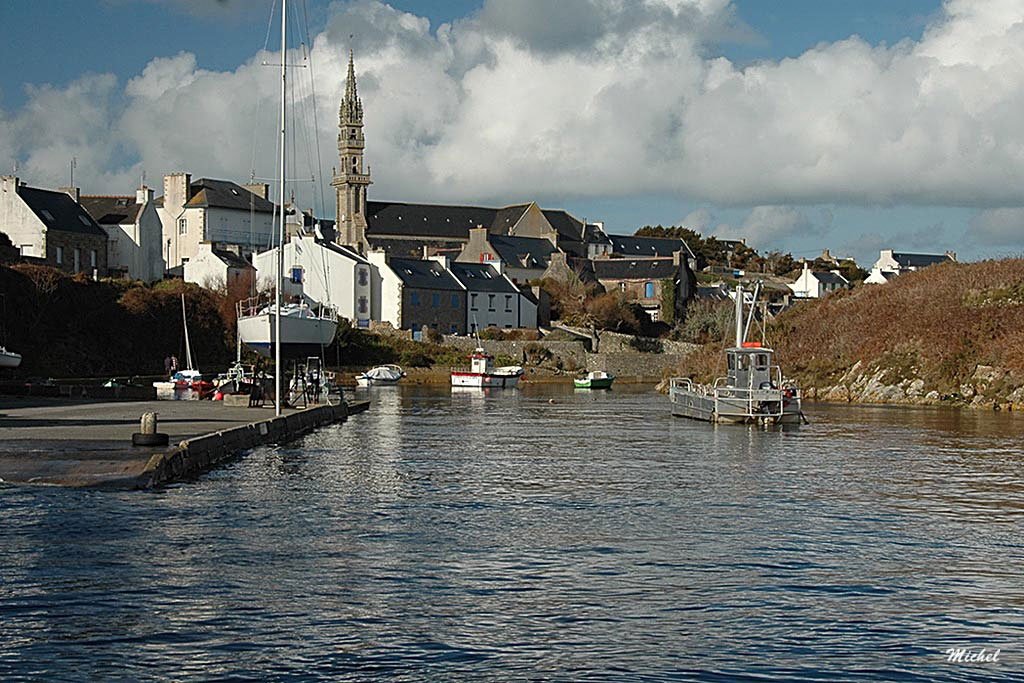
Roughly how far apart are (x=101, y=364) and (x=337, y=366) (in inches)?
864

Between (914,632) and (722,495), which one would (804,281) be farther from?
(914,632)

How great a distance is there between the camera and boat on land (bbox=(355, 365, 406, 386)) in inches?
3295

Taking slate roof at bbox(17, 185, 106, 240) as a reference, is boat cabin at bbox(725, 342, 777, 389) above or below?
below

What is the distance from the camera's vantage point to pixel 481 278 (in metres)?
107

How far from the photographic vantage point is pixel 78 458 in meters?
23.1

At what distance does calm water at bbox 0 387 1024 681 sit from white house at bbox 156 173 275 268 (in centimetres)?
7543

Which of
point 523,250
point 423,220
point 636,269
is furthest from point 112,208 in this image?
point 423,220

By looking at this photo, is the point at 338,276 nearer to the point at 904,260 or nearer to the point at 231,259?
the point at 231,259

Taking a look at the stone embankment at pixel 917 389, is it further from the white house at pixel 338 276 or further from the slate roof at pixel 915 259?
the slate roof at pixel 915 259

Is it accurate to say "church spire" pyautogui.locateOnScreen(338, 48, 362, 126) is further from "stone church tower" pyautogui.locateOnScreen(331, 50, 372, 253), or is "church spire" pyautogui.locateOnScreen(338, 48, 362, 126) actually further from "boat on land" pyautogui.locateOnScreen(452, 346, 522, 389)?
"boat on land" pyautogui.locateOnScreen(452, 346, 522, 389)

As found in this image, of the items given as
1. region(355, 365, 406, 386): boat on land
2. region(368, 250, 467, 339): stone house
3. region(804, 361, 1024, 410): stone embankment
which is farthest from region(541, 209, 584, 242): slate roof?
region(804, 361, 1024, 410): stone embankment

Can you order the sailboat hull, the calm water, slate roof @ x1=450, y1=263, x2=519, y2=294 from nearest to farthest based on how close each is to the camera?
1. the calm water
2. the sailboat hull
3. slate roof @ x1=450, y1=263, x2=519, y2=294

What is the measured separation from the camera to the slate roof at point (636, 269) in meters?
119

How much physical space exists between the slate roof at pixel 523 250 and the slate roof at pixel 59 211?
4310 centimetres
